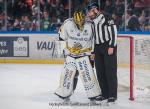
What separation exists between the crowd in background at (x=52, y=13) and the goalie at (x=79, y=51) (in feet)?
16.3

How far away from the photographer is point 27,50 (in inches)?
459

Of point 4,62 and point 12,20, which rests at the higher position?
point 12,20

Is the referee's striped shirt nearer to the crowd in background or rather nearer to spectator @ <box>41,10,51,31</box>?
the crowd in background

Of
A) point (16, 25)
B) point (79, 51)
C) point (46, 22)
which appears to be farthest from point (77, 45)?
point (16, 25)

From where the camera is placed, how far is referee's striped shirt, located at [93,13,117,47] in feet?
21.9

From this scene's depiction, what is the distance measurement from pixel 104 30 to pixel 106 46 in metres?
0.22

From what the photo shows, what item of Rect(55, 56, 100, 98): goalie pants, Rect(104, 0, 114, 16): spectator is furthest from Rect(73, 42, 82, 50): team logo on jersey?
Rect(104, 0, 114, 16): spectator

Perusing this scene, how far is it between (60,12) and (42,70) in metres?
2.57

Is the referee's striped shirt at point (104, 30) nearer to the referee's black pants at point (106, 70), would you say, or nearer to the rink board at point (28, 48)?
the referee's black pants at point (106, 70)

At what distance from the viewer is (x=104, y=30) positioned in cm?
669

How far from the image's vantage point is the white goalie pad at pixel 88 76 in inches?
269

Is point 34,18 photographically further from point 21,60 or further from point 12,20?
point 21,60

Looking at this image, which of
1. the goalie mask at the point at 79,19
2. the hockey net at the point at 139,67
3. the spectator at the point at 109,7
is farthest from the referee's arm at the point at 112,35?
the spectator at the point at 109,7

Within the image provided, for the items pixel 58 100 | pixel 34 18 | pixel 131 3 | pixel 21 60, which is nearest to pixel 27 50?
pixel 21 60
